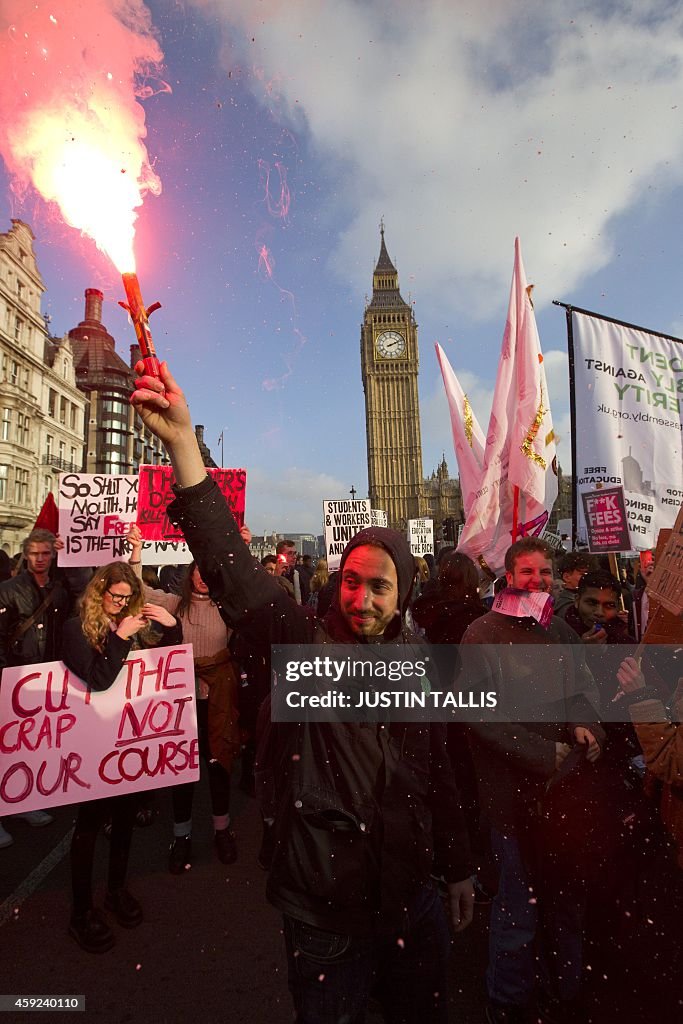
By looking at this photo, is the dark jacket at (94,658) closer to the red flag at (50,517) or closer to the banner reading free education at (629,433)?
the red flag at (50,517)

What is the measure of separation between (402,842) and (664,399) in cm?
480

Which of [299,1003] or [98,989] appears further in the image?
[98,989]

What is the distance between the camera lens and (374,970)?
153 cm

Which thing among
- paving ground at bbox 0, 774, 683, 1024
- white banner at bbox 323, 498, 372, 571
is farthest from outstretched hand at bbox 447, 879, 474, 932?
white banner at bbox 323, 498, 372, 571

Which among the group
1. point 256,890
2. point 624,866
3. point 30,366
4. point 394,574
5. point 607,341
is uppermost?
point 30,366

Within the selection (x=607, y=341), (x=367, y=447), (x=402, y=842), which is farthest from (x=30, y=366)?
(x=367, y=447)

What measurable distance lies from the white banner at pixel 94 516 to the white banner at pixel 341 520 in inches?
154

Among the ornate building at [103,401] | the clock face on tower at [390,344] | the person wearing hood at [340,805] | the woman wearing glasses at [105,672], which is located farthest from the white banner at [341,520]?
the clock face on tower at [390,344]

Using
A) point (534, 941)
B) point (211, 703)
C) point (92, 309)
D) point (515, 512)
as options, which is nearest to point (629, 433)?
point (515, 512)

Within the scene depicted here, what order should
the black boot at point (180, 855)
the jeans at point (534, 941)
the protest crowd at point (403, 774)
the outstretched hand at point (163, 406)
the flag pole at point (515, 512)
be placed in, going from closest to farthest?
1. the outstretched hand at point (163, 406)
2. the protest crowd at point (403, 774)
3. the jeans at point (534, 941)
4. the black boot at point (180, 855)
5. the flag pole at point (515, 512)

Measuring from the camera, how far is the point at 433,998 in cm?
155

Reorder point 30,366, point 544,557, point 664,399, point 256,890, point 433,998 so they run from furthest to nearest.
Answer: point 30,366 < point 664,399 < point 256,890 < point 544,557 < point 433,998

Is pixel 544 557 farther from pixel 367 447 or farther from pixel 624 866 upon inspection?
pixel 367 447

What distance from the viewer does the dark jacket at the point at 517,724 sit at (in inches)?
85.7
